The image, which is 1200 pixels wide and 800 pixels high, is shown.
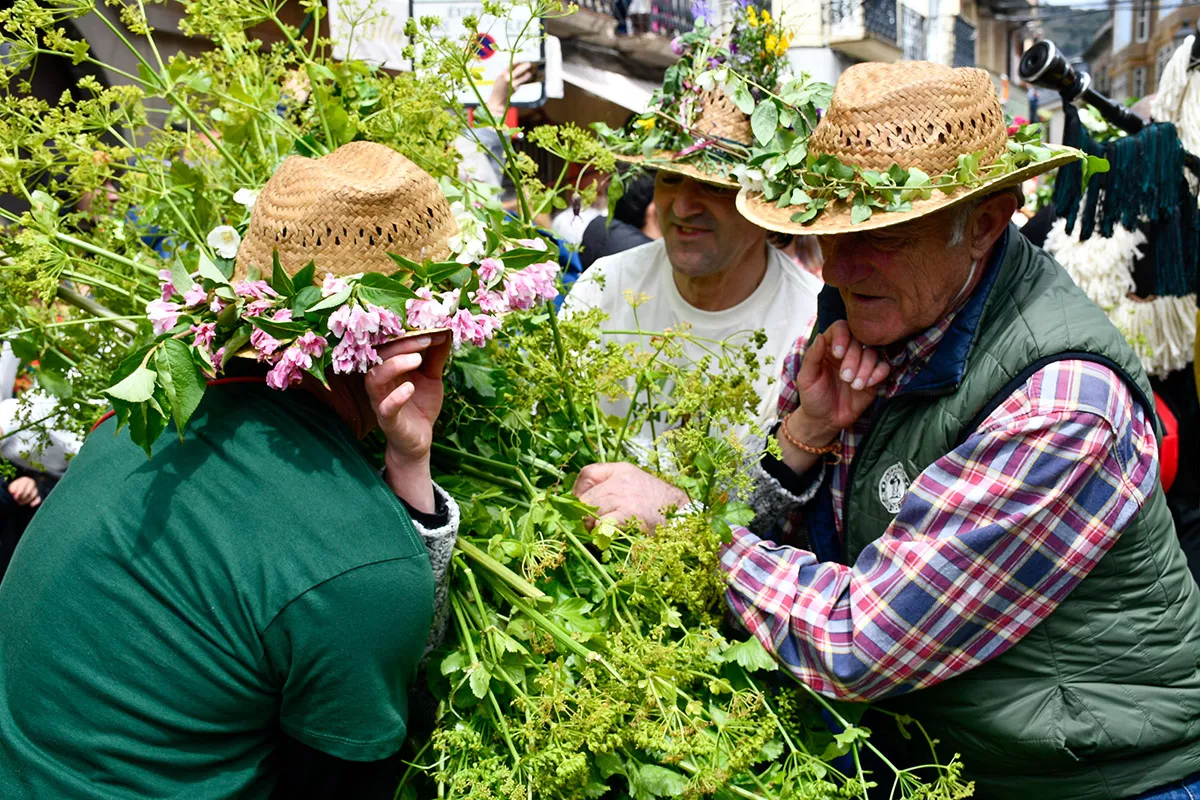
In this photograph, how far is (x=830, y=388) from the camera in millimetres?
2113

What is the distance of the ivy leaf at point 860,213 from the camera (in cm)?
179

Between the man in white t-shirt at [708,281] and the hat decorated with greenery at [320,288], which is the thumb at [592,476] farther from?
the man in white t-shirt at [708,281]

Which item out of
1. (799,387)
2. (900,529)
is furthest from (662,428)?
(900,529)

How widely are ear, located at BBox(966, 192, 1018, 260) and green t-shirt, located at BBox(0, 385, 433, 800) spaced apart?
111cm

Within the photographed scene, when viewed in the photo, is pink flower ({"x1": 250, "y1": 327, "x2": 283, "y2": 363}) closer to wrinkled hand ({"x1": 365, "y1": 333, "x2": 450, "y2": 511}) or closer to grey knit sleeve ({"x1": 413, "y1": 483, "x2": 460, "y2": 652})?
wrinkled hand ({"x1": 365, "y1": 333, "x2": 450, "y2": 511})

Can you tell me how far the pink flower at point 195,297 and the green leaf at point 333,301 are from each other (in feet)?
0.64

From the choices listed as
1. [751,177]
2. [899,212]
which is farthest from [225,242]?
[899,212]

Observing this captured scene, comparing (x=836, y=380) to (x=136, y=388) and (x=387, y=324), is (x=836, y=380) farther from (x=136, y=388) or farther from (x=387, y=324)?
(x=136, y=388)

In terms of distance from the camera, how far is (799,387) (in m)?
2.13

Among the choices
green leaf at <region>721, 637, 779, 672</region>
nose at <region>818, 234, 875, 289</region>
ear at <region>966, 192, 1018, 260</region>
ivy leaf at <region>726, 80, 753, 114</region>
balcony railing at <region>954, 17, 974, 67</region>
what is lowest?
balcony railing at <region>954, 17, 974, 67</region>

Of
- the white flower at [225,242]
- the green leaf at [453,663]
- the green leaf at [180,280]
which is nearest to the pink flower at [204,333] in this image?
the green leaf at [180,280]

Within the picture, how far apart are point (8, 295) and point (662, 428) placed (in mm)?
1434

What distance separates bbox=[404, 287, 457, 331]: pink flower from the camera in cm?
160

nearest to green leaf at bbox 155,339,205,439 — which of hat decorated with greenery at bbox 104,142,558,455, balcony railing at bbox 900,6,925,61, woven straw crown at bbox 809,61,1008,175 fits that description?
hat decorated with greenery at bbox 104,142,558,455
